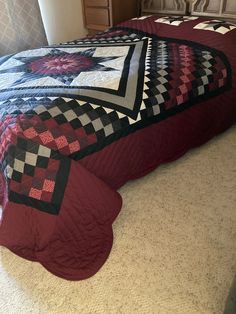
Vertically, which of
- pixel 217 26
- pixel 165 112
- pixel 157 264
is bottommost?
pixel 157 264

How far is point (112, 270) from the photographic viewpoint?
4.22 feet

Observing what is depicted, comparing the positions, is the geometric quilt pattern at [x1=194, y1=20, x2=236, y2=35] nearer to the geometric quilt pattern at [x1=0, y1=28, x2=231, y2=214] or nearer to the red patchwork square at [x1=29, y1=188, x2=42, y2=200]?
the geometric quilt pattern at [x1=0, y1=28, x2=231, y2=214]

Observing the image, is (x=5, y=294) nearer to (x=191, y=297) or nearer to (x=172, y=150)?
(x=191, y=297)

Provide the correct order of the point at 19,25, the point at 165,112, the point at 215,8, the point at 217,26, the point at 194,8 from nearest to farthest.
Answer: the point at 165,112 → the point at 217,26 → the point at 215,8 → the point at 194,8 → the point at 19,25

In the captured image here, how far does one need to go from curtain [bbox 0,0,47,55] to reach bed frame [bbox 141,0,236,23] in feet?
3.67

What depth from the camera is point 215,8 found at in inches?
91.4

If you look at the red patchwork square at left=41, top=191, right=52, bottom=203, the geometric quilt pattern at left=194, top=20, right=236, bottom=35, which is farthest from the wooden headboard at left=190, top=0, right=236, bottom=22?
the red patchwork square at left=41, top=191, right=52, bottom=203

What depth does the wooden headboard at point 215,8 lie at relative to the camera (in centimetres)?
224

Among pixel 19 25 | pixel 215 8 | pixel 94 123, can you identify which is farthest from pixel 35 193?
pixel 19 25

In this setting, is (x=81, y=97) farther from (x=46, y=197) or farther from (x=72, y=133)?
(x=46, y=197)

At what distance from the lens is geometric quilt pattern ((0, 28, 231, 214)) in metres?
1.28

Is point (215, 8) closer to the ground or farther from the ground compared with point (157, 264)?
farther from the ground

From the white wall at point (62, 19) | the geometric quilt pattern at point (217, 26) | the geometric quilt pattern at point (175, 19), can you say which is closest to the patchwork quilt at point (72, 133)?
the geometric quilt pattern at point (217, 26)

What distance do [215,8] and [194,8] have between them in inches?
7.6
